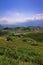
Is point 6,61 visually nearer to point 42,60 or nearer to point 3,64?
point 3,64

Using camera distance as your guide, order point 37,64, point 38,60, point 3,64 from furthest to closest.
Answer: point 38,60, point 37,64, point 3,64

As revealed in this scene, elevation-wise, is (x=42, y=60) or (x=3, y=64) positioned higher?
(x=3, y=64)

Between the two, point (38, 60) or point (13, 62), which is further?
point (38, 60)

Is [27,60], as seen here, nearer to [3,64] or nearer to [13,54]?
[13,54]

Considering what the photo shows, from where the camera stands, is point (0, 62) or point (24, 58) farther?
point (24, 58)

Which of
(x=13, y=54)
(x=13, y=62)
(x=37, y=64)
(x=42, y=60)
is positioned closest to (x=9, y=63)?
(x=13, y=62)

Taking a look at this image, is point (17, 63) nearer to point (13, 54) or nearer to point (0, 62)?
point (0, 62)

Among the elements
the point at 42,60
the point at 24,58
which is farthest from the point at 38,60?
the point at 24,58

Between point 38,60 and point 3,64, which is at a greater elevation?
point 3,64

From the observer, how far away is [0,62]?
1228 cm

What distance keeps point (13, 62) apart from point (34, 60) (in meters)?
5.75

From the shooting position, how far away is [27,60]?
59.1ft

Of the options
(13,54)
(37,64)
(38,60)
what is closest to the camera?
(37,64)

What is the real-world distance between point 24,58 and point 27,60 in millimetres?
367
